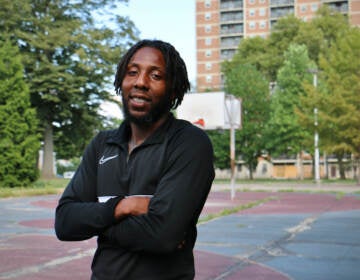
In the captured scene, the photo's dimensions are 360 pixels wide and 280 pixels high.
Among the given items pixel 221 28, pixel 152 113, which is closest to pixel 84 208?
pixel 152 113

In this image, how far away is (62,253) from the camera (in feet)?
24.2

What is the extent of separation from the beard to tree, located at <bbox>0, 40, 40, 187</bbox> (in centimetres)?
2458

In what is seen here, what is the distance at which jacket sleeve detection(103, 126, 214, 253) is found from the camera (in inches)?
83.4

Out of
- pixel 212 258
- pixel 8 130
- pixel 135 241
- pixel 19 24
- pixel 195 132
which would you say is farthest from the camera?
pixel 19 24

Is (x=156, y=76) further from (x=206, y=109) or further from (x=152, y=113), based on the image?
(x=206, y=109)

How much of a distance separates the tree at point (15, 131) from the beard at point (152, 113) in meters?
24.6

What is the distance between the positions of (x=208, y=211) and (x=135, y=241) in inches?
496

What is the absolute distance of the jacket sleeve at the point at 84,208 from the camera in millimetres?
2195

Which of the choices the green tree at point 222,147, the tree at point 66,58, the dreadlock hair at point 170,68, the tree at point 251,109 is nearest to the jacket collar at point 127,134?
the dreadlock hair at point 170,68

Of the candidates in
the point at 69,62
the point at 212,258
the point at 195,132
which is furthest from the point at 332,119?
the point at 195,132

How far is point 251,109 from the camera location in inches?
2142

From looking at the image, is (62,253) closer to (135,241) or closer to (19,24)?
(135,241)

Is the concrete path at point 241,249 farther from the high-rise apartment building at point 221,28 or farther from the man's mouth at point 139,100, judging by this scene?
the high-rise apartment building at point 221,28

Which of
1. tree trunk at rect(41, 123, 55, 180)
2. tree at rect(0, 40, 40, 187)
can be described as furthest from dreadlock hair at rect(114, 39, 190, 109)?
tree trunk at rect(41, 123, 55, 180)
